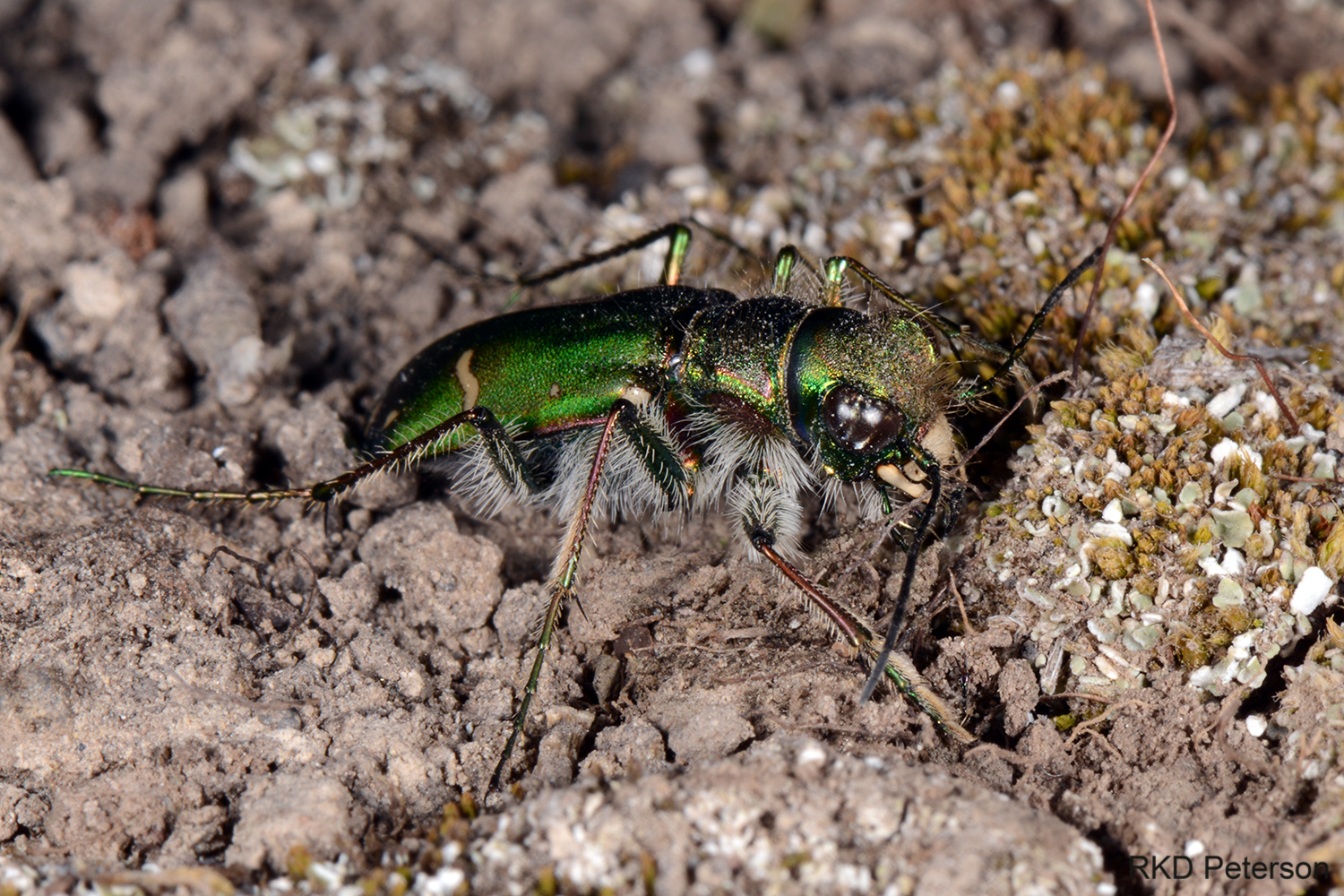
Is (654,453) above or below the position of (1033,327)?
below

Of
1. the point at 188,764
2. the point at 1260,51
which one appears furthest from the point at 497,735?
the point at 1260,51

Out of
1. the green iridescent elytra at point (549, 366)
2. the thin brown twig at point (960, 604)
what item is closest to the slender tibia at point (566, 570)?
the green iridescent elytra at point (549, 366)

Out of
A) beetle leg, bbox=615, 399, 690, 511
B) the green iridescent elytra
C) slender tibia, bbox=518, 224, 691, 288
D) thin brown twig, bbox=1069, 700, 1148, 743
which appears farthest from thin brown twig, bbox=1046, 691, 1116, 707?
slender tibia, bbox=518, 224, 691, 288

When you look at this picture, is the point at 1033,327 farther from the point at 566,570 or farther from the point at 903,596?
the point at 566,570

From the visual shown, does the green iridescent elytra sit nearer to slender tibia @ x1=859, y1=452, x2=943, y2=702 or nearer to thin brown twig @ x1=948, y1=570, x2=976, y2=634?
slender tibia @ x1=859, y1=452, x2=943, y2=702

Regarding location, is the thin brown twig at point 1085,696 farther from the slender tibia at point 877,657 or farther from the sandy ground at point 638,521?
the slender tibia at point 877,657

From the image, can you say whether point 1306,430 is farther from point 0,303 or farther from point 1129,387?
point 0,303

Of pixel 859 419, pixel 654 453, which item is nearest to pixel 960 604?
pixel 859 419
